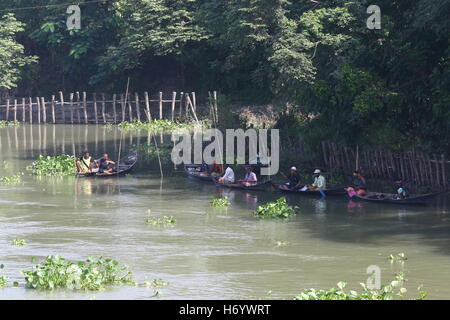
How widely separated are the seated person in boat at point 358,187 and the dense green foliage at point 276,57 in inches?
70.2

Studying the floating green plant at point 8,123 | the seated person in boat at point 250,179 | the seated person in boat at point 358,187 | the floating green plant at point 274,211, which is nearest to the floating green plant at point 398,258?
the floating green plant at point 274,211

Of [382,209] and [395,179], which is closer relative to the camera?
[382,209]

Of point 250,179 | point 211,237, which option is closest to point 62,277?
point 211,237

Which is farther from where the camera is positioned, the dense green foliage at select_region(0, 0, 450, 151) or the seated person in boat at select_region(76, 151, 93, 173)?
the seated person in boat at select_region(76, 151, 93, 173)

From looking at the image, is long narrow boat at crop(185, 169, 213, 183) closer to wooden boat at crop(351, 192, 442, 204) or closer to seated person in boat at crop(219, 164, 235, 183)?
seated person in boat at crop(219, 164, 235, 183)

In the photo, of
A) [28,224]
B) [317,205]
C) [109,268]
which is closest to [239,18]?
[317,205]

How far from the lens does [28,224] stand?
81.0 ft

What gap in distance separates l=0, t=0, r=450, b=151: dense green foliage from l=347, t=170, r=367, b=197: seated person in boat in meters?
1.78

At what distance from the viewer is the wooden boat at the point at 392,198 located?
26.0 m

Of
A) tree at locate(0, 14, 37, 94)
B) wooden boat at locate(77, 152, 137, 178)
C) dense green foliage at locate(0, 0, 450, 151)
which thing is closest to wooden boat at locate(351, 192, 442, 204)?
dense green foliage at locate(0, 0, 450, 151)

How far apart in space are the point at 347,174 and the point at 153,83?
2600 cm

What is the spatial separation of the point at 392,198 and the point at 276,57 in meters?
14.0

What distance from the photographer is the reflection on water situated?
18.8m
